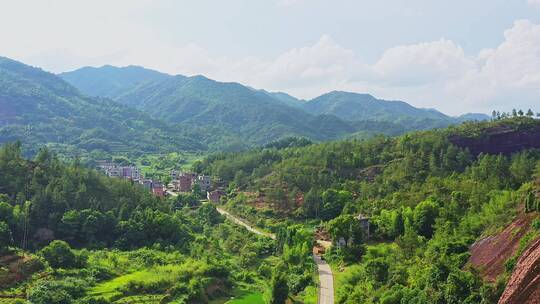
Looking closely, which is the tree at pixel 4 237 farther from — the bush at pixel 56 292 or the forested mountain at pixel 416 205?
the forested mountain at pixel 416 205

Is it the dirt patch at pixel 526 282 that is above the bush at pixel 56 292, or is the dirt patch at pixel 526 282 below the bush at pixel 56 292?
above

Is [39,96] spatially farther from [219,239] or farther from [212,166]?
[219,239]

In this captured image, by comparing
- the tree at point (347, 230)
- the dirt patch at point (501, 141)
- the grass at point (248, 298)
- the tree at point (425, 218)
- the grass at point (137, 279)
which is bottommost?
the grass at point (248, 298)

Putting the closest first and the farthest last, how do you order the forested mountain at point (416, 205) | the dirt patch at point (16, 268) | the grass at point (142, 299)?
the forested mountain at point (416, 205), the grass at point (142, 299), the dirt patch at point (16, 268)

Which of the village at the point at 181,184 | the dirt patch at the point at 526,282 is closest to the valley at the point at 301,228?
the dirt patch at the point at 526,282

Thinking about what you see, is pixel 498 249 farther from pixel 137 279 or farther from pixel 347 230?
pixel 137 279

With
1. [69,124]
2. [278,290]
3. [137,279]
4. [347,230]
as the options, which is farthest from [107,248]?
[69,124]

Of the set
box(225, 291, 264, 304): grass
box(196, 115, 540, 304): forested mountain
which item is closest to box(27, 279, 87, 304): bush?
box(225, 291, 264, 304): grass

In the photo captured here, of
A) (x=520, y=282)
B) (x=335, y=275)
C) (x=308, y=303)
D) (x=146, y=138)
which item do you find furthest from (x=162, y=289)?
(x=146, y=138)
